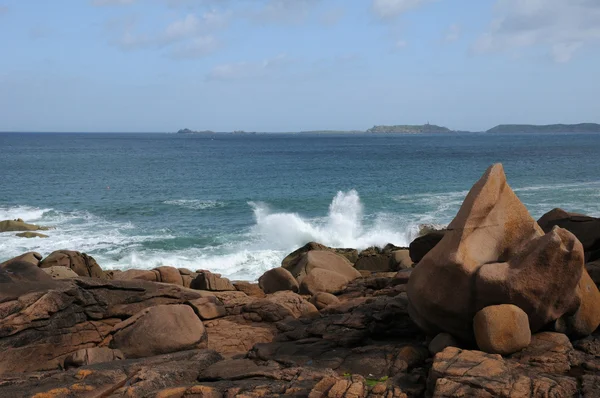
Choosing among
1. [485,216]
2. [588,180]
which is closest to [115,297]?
[485,216]

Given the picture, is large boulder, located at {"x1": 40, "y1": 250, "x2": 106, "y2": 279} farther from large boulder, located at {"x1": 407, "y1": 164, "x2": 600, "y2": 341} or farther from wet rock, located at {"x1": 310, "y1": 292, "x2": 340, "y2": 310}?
large boulder, located at {"x1": 407, "y1": 164, "x2": 600, "y2": 341}

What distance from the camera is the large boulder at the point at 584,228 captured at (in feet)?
47.7

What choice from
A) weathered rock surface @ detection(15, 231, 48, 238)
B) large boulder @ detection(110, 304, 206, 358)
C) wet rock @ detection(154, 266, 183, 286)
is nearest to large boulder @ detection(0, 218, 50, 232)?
weathered rock surface @ detection(15, 231, 48, 238)

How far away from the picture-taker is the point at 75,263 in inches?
830

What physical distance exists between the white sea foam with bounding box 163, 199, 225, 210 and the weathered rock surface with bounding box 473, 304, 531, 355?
37465 mm

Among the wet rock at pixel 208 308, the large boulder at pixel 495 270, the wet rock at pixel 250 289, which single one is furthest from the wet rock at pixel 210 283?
the large boulder at pixel 495 270

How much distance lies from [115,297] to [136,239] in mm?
20379

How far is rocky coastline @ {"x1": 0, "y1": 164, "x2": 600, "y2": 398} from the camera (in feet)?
30.2

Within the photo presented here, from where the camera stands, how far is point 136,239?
113 ft

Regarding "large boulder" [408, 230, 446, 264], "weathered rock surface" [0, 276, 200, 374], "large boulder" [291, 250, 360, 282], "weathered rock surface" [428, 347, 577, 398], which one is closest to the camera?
"weathered rock surface" [428, 347, 577, 398]

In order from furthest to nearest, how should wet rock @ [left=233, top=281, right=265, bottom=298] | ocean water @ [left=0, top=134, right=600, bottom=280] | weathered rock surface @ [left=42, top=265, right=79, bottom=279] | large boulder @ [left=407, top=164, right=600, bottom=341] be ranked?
ocean water @ [left=0, top=134, right=600, bottom=280]
wet rock @ [left=233, top=281, right=265, bottom=298]
weathered rock surface @ [left=42, top=265, right=79, bottom=279]
large boulder @ [left=407, top=164, right=600, bottom=341]

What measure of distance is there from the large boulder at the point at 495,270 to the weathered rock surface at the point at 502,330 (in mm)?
355

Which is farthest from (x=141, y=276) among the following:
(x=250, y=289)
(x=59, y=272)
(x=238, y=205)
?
(x=238, y=205)

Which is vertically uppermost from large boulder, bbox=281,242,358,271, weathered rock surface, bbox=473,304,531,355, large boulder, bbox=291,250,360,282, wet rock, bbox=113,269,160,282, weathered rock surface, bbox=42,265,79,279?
weathered rock surface, bbox=473,304,531,355
